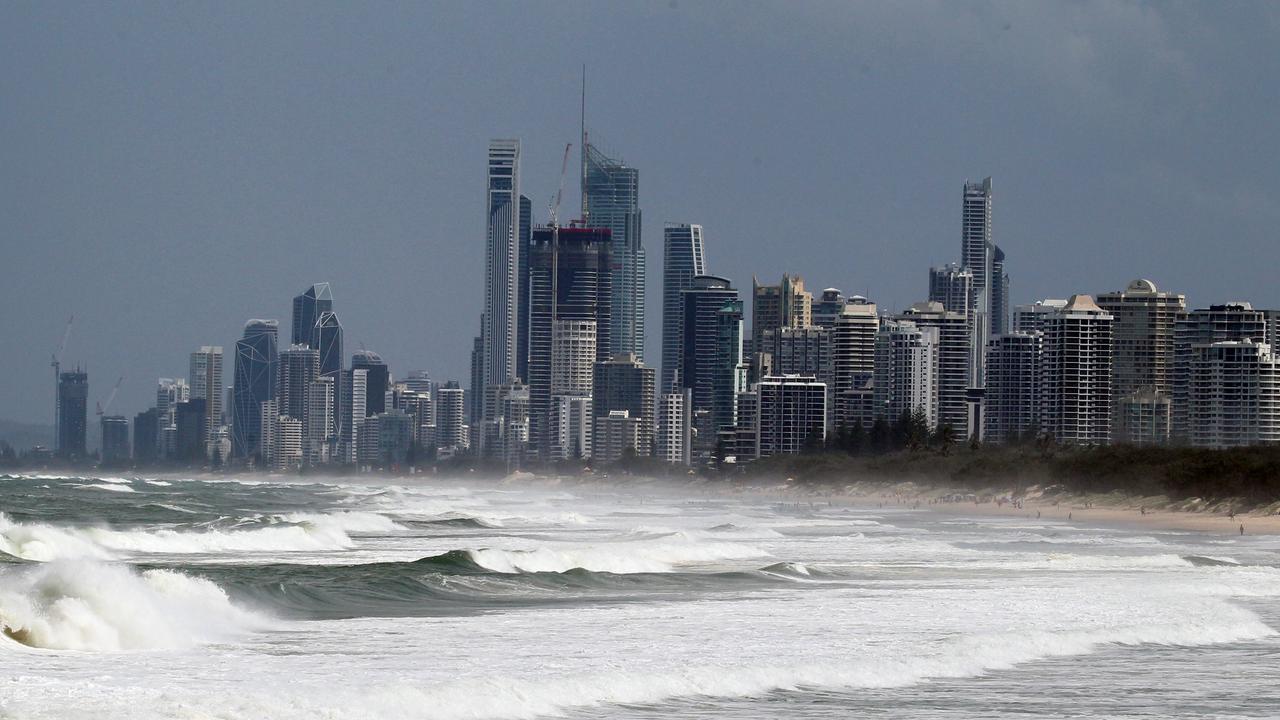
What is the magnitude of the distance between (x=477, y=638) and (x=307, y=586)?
8.94 meters

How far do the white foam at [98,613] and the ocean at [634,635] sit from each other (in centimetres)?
4

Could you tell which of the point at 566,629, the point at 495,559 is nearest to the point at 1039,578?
the point at 495,559

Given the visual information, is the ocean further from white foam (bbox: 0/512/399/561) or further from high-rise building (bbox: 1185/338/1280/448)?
high-rise building (bbox: 1185/338/1280/448)

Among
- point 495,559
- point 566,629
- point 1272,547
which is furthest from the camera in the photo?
point 1272,547

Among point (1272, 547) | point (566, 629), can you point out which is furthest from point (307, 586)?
Result: point (1272, 547)

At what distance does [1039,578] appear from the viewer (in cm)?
3709

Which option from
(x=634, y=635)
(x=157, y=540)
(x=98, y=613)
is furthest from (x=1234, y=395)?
(x=98, y=613)

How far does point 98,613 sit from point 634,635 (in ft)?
23.9

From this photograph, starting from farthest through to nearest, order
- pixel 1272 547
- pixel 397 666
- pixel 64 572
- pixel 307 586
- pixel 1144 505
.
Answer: pixel 1144 505
pixel 1272 547
pixel 307 586
pixel 64 572
pixel 397 666

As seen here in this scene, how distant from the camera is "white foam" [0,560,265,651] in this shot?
21.4 metres

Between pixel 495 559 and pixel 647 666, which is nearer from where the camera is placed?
pixel 647 666

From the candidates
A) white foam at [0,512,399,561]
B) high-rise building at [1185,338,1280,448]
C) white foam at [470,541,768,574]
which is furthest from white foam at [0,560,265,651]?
high-rise building at [1185,338,1280,448]

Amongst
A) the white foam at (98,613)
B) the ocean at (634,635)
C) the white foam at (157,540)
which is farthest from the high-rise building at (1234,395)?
the white foam at (98,613)

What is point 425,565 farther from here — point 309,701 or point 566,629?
point 309,701
